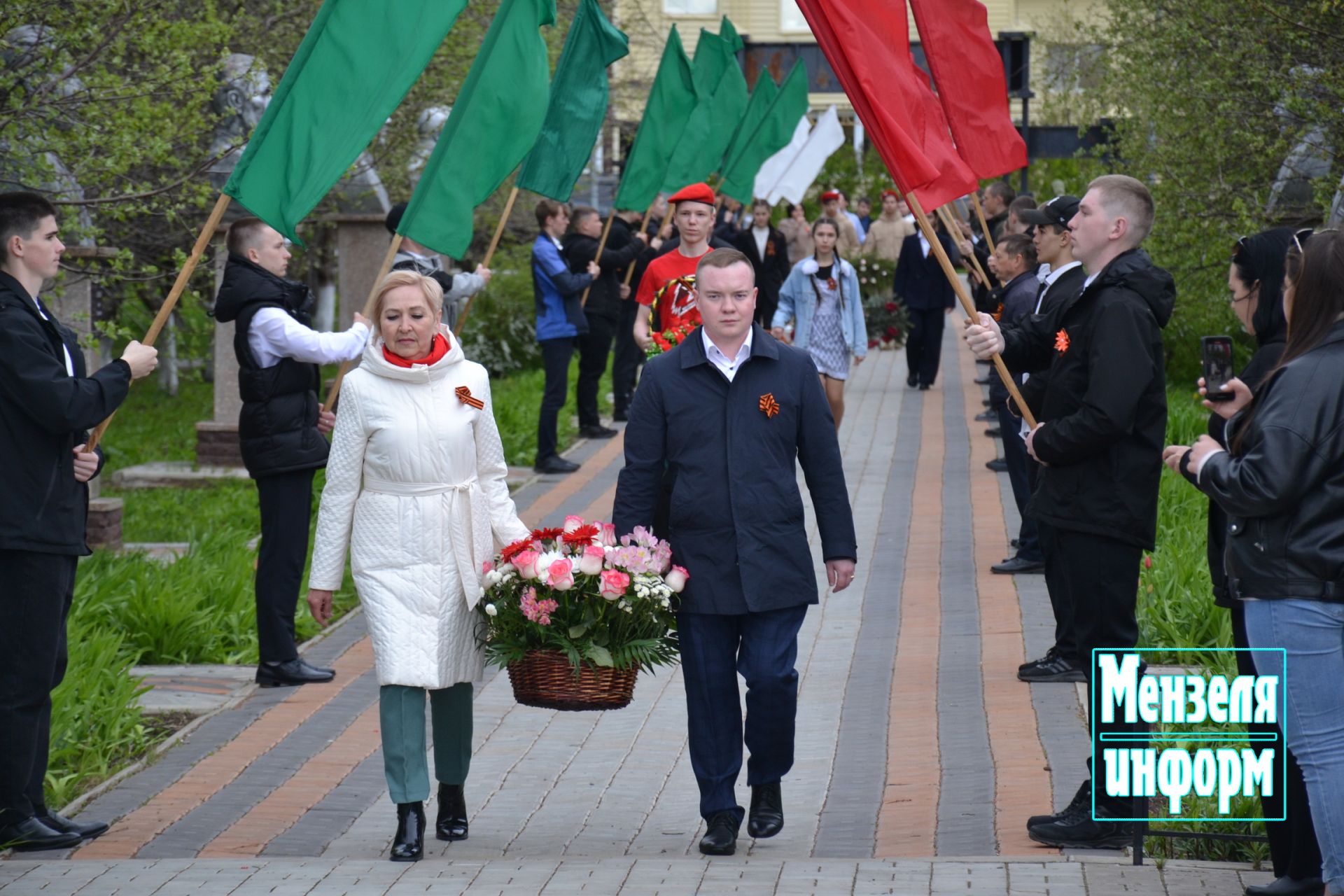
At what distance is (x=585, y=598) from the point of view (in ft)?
17.4

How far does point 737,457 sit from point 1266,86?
25.0 ft

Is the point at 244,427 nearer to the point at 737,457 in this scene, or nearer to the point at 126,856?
the point at 126,856

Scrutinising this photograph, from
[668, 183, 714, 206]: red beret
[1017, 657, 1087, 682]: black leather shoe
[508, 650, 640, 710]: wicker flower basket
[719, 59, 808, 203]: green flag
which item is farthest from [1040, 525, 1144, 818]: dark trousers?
[719, 59, 808, 203]: green flag

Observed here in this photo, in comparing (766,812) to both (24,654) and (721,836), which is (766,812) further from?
(24,654)

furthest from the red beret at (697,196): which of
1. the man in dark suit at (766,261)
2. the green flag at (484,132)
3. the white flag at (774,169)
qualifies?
the white flag at (774,169)

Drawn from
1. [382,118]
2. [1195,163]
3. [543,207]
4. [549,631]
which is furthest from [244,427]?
[1195,163]

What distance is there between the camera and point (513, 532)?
5656mm

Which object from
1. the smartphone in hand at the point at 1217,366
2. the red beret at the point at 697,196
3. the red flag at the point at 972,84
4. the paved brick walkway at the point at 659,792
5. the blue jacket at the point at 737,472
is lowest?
the paved brick walkway at the point at 659,792

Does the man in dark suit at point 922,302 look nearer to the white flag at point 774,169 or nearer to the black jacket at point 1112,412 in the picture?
the white flag at point 774,169

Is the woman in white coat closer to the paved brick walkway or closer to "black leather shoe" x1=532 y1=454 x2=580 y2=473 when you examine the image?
the paved brick walkway

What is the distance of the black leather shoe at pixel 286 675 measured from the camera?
7.86m

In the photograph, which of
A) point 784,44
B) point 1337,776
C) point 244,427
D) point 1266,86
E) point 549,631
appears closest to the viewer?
point 1337,776

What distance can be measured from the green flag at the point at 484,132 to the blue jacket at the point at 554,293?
5.49m

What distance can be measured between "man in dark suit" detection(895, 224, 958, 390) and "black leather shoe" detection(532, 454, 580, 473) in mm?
5344
